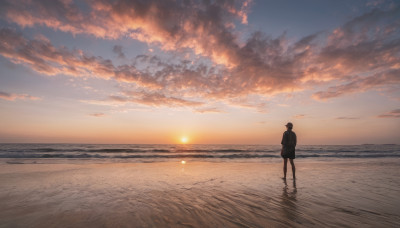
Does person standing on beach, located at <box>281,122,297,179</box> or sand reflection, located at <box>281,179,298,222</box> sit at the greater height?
person standing on beach, located at <box>281,122,297,179</box>

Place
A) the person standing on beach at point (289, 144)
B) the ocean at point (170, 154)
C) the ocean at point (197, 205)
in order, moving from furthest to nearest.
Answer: the ocean at point (170, 154) → the person standing on beach at point (289, 144) → the ocean at point (197, 205)

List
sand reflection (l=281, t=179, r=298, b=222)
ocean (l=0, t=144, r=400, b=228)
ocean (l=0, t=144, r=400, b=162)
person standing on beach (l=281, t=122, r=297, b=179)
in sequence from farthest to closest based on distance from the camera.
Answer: ocean (l=0, t=144, r=400, b=162), person standing on beach (l=281, t=122, r=297, b=179), sand reflection (l=281, t=179, r=298, b=222), ocean (l=0, t=144, r=400, b=228)

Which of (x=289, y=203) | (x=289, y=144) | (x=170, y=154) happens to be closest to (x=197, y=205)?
(x=289, y=203)

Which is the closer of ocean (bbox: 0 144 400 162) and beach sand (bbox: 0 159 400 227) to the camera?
beach sand (bbox: 0 159 400 227)

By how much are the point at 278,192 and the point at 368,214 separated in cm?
221

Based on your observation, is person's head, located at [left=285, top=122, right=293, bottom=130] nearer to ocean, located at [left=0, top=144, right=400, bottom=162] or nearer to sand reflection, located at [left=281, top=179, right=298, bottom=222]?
sand reflection, located at [left=281, top=179, right=298, bottom=222]

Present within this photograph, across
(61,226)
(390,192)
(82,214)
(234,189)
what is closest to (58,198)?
(82,214)

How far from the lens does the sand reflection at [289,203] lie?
3842 millimetres

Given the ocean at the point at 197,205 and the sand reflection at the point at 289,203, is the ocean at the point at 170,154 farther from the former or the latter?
the sand reflection at the point at 289,203

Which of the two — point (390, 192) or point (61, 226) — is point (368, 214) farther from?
point (61, 226)

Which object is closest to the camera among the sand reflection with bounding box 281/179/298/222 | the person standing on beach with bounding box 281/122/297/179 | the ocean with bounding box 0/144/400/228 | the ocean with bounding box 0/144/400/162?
the ocean with bounding box 0/144/400/228

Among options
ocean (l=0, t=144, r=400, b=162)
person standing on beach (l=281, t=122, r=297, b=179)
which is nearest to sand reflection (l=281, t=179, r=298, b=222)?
person standing on beach (l=281, t=122, r=297, b=179)

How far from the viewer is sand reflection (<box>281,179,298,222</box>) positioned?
3842mm

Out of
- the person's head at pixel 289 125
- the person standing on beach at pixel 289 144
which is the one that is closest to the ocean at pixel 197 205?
the person standing on beach at pixel 289 144
